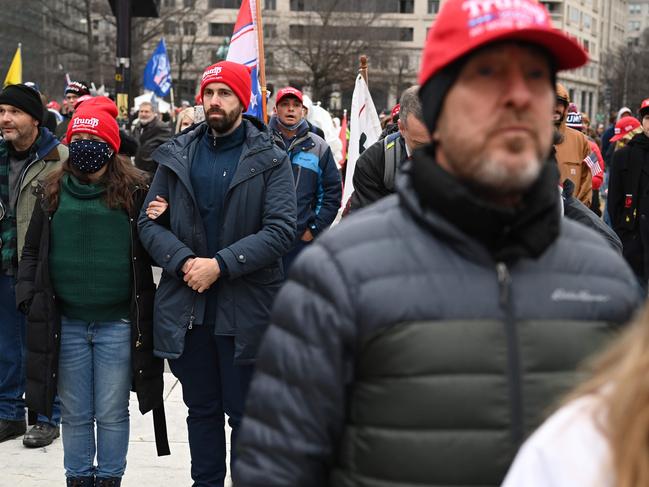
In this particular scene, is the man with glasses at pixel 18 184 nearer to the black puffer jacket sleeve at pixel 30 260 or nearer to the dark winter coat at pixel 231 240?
the black puffer jacket sleeve at pixel 30 260

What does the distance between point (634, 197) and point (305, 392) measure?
24.5 ft

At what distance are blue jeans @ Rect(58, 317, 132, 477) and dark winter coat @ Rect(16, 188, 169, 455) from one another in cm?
6

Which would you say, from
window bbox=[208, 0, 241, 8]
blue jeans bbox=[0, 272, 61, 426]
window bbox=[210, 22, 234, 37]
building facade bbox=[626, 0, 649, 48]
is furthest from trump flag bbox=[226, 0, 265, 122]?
building facade bbox=[626, 0, 649, 48]

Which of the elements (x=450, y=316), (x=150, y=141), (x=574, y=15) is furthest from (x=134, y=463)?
(x=574, y=15)

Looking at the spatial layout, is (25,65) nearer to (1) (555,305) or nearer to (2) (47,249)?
(2) (47,249)

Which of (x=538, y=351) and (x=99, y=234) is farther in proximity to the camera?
(x=99, y=234)

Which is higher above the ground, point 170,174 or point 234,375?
point 170,174

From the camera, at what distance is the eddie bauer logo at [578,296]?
2.00 meters

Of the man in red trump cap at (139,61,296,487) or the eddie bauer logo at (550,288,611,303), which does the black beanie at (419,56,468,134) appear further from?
the man in red trump cap at (139,61,296,487)

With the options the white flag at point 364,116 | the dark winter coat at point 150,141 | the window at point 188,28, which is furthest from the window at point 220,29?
the white flag at point 364,116

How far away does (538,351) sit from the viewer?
1958 millimetres

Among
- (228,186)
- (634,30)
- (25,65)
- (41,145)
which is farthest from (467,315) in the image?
(634,30)

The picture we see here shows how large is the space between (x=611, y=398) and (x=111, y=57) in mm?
54555

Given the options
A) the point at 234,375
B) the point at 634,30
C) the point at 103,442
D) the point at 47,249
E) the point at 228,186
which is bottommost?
the point at 103,442
